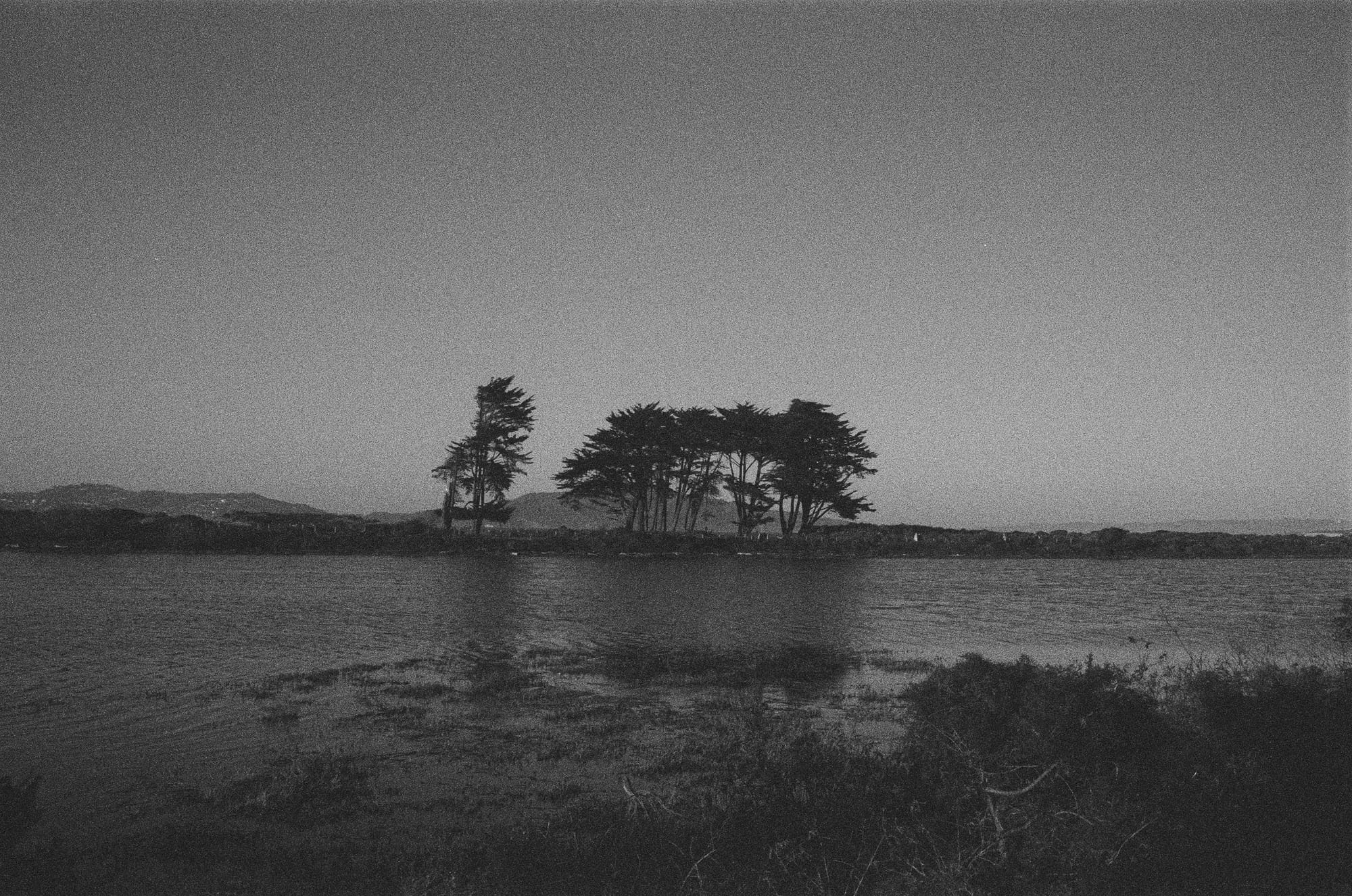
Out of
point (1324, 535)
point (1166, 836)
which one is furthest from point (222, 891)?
point (1324, 535)

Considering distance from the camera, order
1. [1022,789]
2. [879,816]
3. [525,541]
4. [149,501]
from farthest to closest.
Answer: [149,501], [525,541], [879,816], [1022,789]

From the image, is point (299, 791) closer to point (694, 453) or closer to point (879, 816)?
point (879, 816)

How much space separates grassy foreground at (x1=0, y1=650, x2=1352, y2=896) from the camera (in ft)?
20.5

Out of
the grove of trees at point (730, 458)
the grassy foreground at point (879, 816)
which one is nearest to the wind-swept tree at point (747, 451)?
the grove of trees at point (730, 458)

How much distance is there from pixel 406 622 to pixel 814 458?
44169 mm

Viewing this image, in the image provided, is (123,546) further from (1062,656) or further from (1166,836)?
(1166,836)

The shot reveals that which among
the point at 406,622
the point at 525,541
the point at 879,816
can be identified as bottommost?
the point at 406,622

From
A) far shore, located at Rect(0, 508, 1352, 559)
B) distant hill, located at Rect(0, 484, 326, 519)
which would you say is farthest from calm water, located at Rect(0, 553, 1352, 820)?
distant hill, located at Rect(0, 484, 326, 519)

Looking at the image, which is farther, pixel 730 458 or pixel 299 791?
pixel 730 458

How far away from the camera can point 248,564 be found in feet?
135

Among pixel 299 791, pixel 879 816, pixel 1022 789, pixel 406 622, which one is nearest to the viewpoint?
pixel 1022 789

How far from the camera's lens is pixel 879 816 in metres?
7.36

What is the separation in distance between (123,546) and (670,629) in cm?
4217

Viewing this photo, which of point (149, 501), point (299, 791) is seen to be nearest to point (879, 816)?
point (299, 791)
